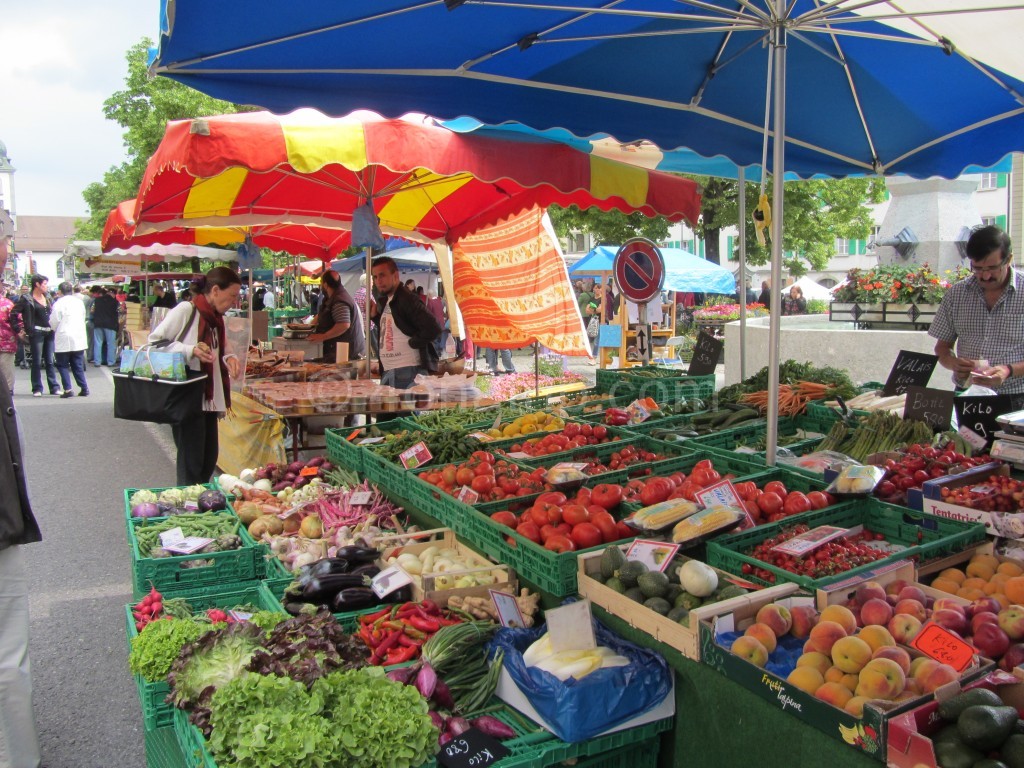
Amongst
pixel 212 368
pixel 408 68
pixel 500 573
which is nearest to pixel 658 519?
pixel 500 573

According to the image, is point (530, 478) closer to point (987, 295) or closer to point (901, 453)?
point (901, 453)

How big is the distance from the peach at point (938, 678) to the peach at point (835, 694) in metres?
0.19

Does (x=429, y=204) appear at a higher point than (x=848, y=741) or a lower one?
higher

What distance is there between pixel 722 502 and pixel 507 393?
26.6ft

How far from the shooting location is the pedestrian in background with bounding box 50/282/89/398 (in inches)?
588

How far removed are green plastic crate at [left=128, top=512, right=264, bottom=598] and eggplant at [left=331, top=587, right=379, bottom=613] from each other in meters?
0.95

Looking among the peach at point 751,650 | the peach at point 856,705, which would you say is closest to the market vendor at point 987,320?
the peach at point 751,650

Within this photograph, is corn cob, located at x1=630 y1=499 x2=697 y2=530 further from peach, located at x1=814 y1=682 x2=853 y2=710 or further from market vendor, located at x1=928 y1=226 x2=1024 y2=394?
market vendor, located at x1=928 y1=226 x2=1024 y2=394

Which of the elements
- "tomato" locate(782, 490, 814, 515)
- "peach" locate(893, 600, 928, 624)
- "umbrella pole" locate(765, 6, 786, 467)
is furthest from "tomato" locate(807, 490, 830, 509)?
"peach" locate(893, 600, 928, 624)

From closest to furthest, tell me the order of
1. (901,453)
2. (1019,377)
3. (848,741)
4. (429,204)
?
(848,741) < (901,453) < (1019,377) < (429,204)

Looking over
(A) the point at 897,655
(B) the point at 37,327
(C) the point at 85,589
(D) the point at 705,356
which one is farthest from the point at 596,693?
(B) the point at 37,327

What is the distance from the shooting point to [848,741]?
1.94 meters

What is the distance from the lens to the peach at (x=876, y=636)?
2.23 meters

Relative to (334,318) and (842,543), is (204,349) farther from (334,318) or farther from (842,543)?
(334,318)
